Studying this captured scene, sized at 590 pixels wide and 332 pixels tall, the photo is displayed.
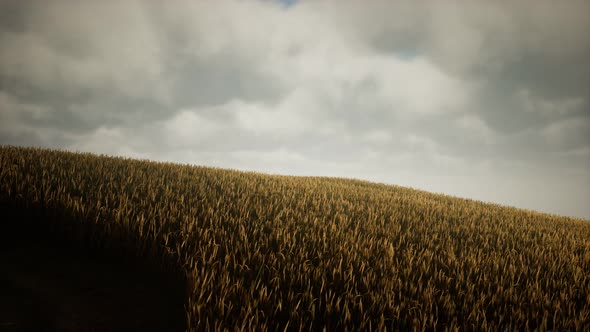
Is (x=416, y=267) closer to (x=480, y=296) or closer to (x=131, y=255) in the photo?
(x=480, y=296)

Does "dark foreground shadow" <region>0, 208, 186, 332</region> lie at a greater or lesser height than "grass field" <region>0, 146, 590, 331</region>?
lesser

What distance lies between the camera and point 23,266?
112 inches

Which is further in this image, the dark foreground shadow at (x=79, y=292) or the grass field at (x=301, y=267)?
the grass field at (x=301, y=267)

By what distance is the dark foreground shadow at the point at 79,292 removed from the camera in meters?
2.18

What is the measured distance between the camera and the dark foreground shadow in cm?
218

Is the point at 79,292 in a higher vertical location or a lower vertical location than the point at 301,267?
lower

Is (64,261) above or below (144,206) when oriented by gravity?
below

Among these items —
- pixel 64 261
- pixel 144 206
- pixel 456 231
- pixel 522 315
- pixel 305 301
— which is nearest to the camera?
pixel 305 301

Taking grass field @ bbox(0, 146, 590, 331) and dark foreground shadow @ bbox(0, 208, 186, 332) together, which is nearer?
dark foreground shadow @ bbox(0, 208, 186, 332)

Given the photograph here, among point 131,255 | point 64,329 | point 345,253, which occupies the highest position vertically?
point 345,253

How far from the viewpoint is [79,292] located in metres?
2.55

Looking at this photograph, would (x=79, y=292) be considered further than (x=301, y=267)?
No

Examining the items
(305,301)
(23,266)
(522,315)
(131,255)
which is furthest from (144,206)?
(522,315)

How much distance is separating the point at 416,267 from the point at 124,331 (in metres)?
3.03
